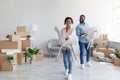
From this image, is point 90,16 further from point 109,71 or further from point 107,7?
point 109,71

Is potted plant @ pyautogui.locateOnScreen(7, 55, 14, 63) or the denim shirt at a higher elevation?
the denim shirt

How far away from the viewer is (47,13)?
9.39 meters

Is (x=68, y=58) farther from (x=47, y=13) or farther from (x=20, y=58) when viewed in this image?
(x=47, y=13)

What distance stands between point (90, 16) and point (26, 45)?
3441 millimetres

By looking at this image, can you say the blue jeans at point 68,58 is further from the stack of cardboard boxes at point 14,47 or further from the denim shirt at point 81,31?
the stack of cardboard boxes at point 14,47

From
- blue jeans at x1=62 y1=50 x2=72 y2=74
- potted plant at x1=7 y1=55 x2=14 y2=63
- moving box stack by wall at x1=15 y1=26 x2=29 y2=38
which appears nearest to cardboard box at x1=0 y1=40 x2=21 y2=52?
potted plant at x1=7 y1=55 x2=14 y2=63

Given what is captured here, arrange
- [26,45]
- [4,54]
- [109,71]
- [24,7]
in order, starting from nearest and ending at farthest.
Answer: [109,71] < [4,54] < [26,45] < [24,7]

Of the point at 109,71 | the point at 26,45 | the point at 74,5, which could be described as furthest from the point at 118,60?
the point at 74,5

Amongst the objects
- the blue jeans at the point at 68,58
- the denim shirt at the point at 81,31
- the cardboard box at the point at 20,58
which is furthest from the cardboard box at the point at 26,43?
the blue jeans at the point at 68,58

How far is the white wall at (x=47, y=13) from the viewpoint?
935 centimetres

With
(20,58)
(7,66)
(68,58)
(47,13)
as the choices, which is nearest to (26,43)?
(20,58)

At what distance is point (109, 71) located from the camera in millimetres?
5641

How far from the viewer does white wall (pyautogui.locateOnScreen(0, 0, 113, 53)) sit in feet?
30.7

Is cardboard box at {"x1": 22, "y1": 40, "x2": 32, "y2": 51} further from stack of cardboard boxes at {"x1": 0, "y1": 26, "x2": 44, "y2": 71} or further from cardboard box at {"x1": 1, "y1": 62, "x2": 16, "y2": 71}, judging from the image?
cardboard box at {"x1": 1, "y1": 62, "x2": 16, "y2": 71}
